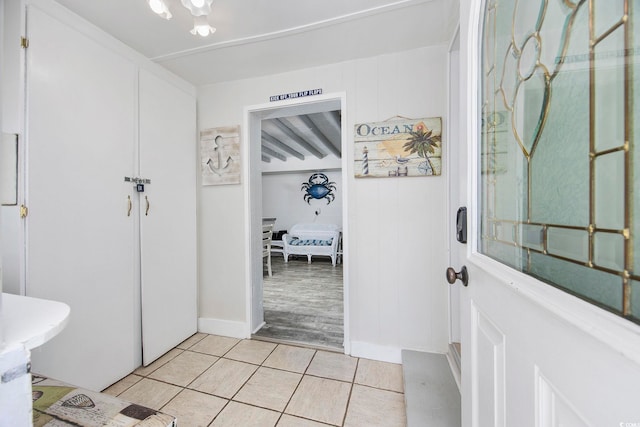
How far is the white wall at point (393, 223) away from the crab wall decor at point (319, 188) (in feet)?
15.2

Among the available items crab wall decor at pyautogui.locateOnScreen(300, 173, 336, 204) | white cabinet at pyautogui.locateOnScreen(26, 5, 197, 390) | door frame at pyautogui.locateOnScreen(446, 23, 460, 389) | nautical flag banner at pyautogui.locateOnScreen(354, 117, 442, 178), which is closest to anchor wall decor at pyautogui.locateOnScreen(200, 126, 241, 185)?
white cabinet at pyautogui.locateOnScreen(26, 5, 197, 390)

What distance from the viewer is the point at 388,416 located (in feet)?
4.58

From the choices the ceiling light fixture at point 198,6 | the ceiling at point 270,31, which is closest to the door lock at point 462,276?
the ceiling at point 270,31

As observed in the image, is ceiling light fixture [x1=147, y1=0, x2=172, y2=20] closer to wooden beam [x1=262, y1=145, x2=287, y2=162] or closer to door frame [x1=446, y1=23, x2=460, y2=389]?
door frame [x1=446, y1=23, x2=460, y2=389]

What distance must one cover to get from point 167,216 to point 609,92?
2434mm

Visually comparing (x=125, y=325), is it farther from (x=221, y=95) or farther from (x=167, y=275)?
(x=221, y=95)

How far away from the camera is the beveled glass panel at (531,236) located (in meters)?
0.51

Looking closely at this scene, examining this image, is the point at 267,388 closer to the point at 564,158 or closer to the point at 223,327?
the point at 223,327

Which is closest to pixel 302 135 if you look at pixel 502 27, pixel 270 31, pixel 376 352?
pixel 270 31

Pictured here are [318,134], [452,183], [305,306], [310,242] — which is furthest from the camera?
[310,242]

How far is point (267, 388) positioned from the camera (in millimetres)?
1619

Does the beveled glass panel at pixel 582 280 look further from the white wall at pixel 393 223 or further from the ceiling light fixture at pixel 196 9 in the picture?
the ceiling light fixture at pixel 196 9

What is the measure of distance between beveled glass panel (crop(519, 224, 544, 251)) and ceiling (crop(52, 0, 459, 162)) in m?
1.52

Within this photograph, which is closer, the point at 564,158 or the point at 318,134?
the point at 564,158
